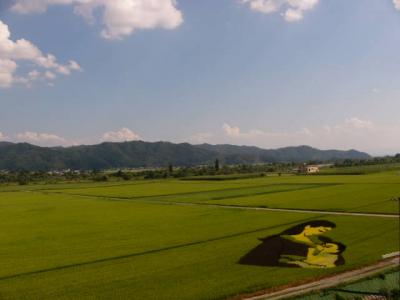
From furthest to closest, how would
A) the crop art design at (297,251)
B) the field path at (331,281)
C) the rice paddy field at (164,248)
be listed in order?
the crop art design at (297,251)
the rice paddy field at (164,248)
the field path at (331,281)

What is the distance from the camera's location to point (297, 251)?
2806 cm

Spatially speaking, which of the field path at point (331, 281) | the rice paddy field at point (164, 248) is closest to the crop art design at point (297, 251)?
the rice paddy field at point (164, 248)

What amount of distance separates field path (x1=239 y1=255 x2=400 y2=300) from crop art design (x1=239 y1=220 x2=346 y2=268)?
1.86 meters

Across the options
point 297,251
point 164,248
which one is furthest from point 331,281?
point 164,248

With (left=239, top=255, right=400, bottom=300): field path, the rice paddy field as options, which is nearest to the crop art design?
the rice paddy field

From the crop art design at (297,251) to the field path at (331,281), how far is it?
6.09ft

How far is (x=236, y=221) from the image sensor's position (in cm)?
4441

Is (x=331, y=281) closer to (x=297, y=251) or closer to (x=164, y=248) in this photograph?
(x=297, y=251)

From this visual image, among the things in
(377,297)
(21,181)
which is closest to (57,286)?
(377,297)

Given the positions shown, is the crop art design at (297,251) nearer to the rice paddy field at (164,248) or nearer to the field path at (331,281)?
the rice paddy field at (164,248)

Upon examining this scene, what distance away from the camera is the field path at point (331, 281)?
64.2 ft

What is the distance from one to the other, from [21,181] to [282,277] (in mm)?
159240

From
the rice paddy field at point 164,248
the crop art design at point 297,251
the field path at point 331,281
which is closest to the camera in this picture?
the field path at point 331,281

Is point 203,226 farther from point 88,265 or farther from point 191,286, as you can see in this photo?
point 191,286
